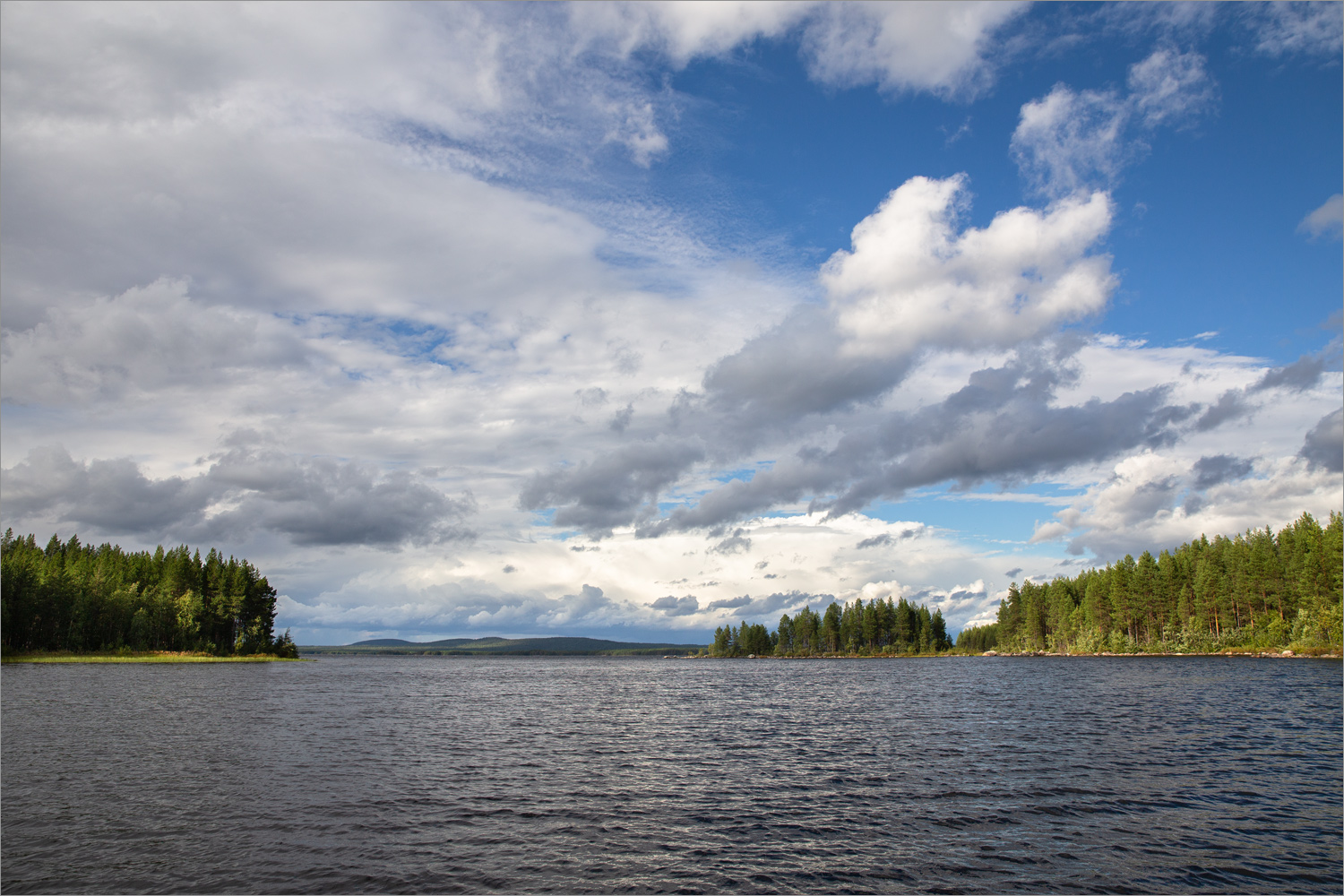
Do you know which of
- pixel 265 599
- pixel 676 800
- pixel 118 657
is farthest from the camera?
pixel 265 599

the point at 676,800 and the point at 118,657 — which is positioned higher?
the point at 676,800

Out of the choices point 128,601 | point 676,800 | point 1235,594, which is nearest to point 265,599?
point 128,601

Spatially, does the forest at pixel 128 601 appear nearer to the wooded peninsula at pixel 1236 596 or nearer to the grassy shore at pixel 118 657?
the grassy shore at pixel 118 657

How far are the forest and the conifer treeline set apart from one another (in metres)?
236

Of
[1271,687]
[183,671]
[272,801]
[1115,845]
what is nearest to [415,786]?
[272,801]

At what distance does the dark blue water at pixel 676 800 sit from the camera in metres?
23.9

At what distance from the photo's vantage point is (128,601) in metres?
156

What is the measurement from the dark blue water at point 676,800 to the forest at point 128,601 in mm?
99762

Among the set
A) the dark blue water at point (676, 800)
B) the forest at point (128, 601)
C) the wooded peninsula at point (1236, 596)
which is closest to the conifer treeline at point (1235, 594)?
the wooded peninsula at point (1236, 596)

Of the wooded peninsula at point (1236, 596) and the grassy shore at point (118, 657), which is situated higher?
the wooded peninsula at point (1236, 596)

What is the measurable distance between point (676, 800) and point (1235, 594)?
17998 centimetres

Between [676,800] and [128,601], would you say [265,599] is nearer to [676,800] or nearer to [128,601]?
[128,601]

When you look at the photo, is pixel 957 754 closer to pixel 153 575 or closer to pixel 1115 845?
pixel 1115 845

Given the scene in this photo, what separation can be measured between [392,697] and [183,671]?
230ft
